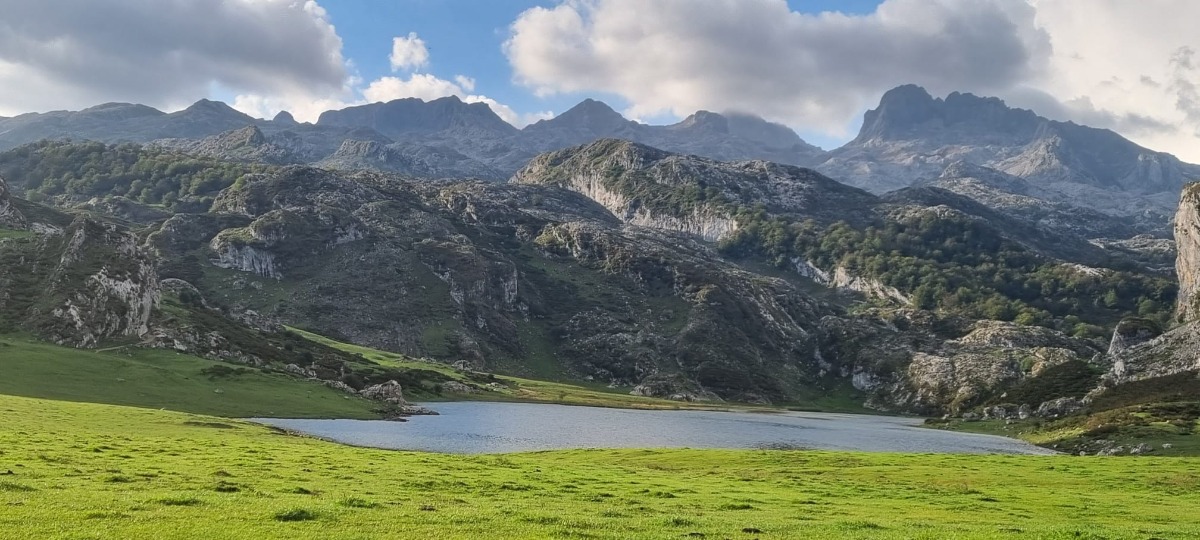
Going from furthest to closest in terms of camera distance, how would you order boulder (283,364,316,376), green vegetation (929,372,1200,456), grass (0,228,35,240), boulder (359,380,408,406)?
grass (0,228,35,240) → boulder (283,364,316,376) → boulder (359,380,408,406) → green vegetation (929,372,1200,456)

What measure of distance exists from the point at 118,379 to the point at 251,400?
18122 mm

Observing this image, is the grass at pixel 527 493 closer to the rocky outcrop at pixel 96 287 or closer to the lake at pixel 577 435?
the lake at pixel 577 435

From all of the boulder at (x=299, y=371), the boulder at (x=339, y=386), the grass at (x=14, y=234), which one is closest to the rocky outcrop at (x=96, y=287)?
the grass at (x=14, y=234)

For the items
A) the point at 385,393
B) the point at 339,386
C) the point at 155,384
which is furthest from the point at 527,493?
the point at 339,386

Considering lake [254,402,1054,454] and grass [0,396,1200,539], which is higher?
grass [0,396,1200,539]

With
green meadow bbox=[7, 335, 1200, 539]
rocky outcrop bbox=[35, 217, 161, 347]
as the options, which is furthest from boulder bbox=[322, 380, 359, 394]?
green meadow bbox=[7, 335, 1200, 539]

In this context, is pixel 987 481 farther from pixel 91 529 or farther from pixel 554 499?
pixel 91 529

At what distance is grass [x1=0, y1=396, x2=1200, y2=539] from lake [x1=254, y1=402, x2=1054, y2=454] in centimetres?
2444

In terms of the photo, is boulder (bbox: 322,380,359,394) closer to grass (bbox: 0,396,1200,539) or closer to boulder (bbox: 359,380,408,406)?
boulder (bbox: 359,380,408,406)

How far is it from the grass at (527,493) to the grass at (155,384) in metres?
27.3

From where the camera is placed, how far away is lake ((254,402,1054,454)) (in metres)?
95.1

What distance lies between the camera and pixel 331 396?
136 meters

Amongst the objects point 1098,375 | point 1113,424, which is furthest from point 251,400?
point 1098,375

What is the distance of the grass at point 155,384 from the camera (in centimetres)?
9800
